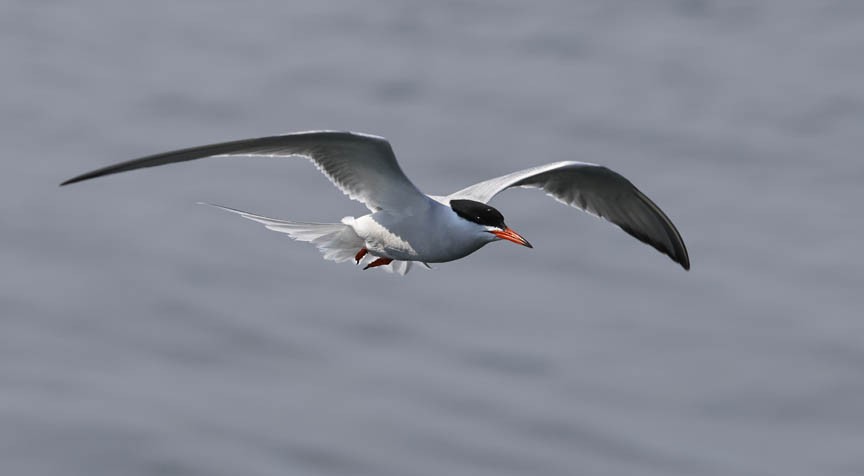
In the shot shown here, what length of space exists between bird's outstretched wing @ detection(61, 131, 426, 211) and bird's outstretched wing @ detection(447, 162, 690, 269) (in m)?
0.85

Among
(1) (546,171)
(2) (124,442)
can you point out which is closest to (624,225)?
(1) (546,171)

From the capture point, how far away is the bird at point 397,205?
7512mm

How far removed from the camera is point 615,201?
9133mm

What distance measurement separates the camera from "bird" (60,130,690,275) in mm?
7512

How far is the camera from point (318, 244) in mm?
8859

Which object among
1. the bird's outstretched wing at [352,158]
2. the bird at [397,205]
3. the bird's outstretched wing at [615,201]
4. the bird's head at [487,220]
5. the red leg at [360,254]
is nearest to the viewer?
the bird's outstretched wing at [352,158]

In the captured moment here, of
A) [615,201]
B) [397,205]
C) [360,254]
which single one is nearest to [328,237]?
[360,254]

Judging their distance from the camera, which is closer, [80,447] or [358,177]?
[358,177]

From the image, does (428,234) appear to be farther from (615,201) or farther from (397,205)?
(615,201)

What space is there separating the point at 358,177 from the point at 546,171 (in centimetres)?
111

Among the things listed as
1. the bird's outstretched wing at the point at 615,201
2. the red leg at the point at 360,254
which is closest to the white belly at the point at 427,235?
the red leg at the point at 360,254

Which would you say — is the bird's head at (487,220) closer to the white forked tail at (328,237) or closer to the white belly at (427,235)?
the white belly at (427,235)

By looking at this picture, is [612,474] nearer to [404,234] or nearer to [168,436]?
[168,436]

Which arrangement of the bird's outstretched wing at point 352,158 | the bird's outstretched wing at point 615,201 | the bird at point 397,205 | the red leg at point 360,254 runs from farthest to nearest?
the bird's outstretched wing at point 615,201
the red leg at point 360,254
the bird at point 397,205
the bird's outstretched wing at point 352,158
